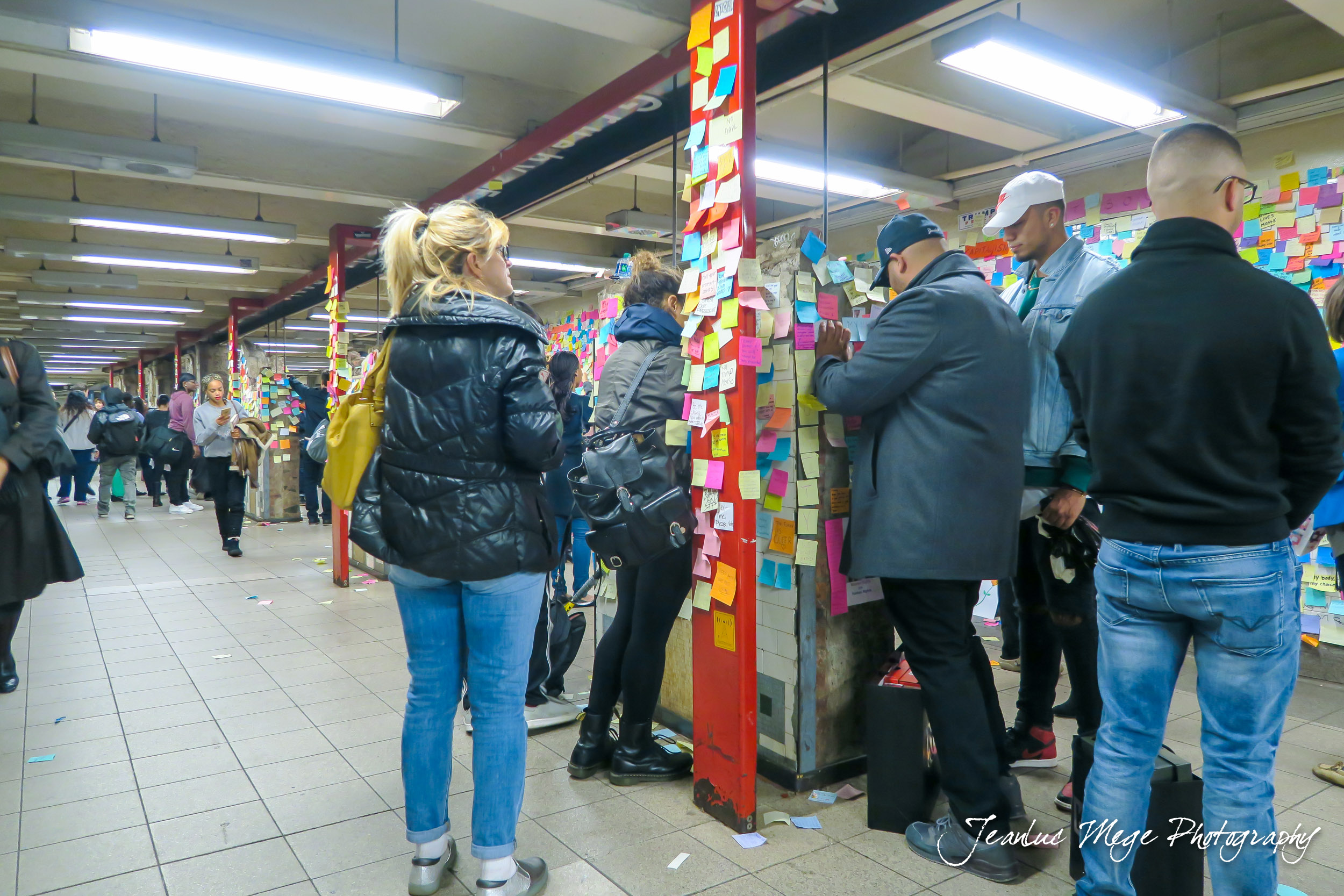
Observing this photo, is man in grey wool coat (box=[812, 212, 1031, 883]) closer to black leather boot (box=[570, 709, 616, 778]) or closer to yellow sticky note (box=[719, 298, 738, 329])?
yellow sticky note (box=[719, 298, 738, 329])

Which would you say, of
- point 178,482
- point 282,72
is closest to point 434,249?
point 282,72

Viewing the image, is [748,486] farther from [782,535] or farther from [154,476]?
[154,476]

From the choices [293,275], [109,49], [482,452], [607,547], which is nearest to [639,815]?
[607,547]

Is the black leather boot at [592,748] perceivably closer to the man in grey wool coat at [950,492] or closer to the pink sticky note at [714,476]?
the pink sticky note at [714,476]

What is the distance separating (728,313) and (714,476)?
18.9 inches

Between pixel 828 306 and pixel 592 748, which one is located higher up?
pixel 828 306

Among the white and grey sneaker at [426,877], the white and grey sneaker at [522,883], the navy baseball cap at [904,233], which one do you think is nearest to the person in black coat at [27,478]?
the white and grey sneaker at [426,877]

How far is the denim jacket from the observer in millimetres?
2270

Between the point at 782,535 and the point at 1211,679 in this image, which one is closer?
the point at 1211,679

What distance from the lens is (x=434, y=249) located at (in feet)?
6.36

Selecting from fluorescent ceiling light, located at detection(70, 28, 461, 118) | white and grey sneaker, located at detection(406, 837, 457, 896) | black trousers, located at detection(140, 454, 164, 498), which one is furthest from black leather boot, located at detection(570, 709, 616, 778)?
black trousers, located at detection(140, 454, 164, 498)

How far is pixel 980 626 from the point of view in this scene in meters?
4.78

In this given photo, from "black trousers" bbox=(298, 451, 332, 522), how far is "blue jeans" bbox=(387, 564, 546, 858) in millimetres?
7898

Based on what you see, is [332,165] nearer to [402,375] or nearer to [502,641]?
[402,375]
